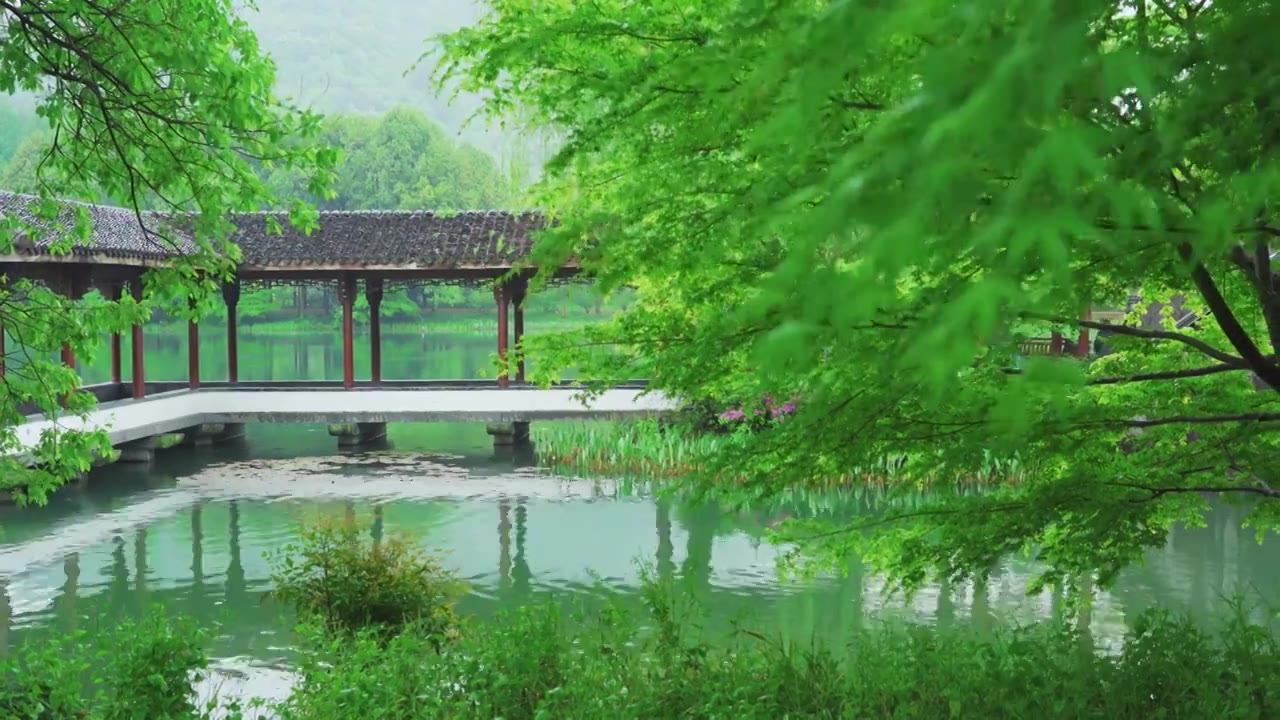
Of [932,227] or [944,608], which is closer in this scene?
[932,227]

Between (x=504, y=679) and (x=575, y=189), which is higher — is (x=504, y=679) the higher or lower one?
the lower one

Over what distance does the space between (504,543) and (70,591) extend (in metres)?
3.78

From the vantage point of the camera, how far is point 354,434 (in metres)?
A: 17.4

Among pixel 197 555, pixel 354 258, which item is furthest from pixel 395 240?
pixel 197 555

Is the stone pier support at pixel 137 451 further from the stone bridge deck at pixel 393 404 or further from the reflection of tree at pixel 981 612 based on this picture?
the reflection of tree at pixel 981 612

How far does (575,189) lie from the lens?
4.70 meters

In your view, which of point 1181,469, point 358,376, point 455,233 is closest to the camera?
point 1181,469

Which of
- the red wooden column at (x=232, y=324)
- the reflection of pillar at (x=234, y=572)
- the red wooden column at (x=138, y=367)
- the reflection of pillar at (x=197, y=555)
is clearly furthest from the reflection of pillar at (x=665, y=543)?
the red wooden column at (x=232, y=324)

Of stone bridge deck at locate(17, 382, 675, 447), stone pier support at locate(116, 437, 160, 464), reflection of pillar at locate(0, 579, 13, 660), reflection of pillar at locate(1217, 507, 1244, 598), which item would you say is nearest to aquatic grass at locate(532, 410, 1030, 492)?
stone bridge deck at locate(17, 382, 675, 447)

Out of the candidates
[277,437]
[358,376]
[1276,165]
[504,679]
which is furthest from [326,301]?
[1276,165]

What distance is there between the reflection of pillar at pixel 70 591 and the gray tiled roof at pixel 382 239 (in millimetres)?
6223

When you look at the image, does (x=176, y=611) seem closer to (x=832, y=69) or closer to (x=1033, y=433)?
(x=1033, y=433)

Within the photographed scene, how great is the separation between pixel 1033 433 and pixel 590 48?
72.6 inches

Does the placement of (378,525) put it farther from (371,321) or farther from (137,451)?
(137,451)
